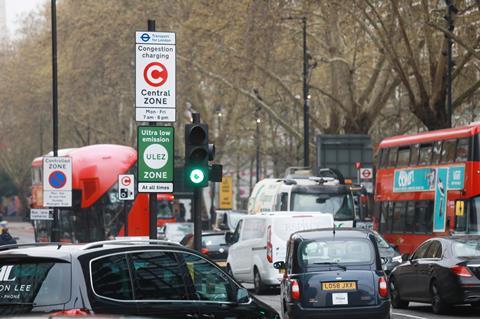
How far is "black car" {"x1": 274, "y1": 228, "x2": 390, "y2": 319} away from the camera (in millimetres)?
17375

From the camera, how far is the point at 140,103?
18.6m

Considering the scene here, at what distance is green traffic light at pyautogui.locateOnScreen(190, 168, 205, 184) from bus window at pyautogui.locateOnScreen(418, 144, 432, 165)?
15.6m

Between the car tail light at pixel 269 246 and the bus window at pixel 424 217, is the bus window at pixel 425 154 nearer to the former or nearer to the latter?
the bus window at pixel 424 217

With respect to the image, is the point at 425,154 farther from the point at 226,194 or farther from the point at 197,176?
the point at 226,194

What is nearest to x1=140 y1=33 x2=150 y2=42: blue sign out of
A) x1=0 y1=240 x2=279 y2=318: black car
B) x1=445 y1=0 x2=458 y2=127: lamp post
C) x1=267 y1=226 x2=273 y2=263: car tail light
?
x1=0 y1=240 x2=279 y2=318: black car

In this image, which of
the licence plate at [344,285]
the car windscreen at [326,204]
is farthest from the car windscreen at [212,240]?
the licence plate at [344,285]

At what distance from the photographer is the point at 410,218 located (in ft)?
116

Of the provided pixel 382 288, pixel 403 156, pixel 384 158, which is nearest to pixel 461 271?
pixel 382 288

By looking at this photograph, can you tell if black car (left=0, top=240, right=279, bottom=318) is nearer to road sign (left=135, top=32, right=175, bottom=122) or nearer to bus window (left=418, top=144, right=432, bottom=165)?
road sign (left=135, top=32, right=175, bottom=122)

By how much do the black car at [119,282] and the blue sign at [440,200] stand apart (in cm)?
2066

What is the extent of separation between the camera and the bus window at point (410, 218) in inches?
1382

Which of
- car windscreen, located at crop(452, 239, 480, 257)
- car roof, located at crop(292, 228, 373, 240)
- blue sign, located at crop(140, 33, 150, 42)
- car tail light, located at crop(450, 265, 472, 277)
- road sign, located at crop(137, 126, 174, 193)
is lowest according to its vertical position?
car tail light, located at crop(450, 265, 472, 277)

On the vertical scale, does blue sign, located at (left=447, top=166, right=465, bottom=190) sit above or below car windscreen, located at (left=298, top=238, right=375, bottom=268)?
above

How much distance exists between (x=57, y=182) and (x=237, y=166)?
65.0 meters
